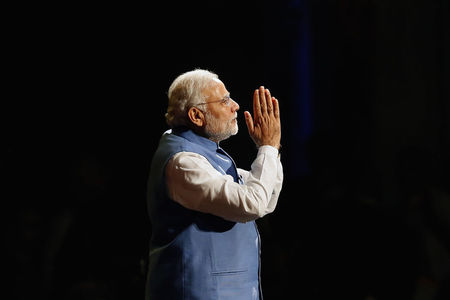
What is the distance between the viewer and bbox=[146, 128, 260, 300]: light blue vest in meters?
2.09

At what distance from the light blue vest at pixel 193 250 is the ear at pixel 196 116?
8 cm

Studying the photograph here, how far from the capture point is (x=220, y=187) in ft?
6.61

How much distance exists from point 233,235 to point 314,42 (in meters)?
2.56

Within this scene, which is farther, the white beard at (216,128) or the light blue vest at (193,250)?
the white beard at (216,128)

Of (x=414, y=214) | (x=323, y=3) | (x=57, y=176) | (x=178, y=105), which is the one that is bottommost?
(x=414, y=214)

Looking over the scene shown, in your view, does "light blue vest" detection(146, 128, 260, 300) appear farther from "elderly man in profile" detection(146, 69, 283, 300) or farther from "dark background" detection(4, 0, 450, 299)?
"dark background" detection(4, 0, 450, 299)

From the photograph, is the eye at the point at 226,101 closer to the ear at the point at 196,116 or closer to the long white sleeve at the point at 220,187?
the ear at the point at 196,116

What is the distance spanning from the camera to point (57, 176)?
12.1 ft

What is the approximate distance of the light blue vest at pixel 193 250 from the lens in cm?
209

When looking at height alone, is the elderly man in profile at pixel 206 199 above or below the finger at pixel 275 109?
below

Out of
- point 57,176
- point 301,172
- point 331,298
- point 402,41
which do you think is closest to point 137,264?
point 57,176

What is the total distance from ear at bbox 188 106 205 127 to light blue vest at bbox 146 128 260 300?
8cm

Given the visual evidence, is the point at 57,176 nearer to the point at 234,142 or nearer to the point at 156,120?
the point at 156,120

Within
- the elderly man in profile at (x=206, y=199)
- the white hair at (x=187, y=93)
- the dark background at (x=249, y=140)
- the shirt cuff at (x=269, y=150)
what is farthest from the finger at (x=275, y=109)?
the dark background at (x=249, y=140)
